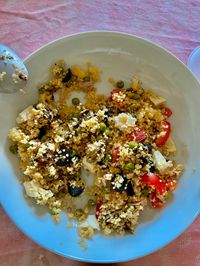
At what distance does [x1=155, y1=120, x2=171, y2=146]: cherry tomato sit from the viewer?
4.34 ft

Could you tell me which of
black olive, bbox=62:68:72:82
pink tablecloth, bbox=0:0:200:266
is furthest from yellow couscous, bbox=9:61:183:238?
pink tablecloth, bbox=0:0:200:266

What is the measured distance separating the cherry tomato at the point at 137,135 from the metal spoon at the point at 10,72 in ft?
1.05

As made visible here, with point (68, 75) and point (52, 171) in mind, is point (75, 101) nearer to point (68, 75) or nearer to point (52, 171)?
point (68, 75)

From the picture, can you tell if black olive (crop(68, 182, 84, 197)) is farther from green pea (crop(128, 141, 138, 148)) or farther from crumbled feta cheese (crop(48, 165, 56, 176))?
green pea (crop(128, 141, 138, 148))

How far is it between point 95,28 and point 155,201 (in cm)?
52

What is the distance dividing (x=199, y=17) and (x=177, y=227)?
61 cm

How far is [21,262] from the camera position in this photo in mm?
1367

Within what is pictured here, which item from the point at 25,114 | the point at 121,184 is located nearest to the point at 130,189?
the point at 121,184

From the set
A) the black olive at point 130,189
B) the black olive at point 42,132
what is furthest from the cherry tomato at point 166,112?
the black olive at point 42,132

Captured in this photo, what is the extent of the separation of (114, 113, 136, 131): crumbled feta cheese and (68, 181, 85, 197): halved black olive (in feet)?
0.64

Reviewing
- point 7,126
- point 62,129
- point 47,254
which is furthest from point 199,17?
point 47,254

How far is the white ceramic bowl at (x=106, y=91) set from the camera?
1.29m

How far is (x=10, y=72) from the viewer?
126 cm

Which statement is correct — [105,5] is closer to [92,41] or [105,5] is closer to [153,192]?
[92,41]
